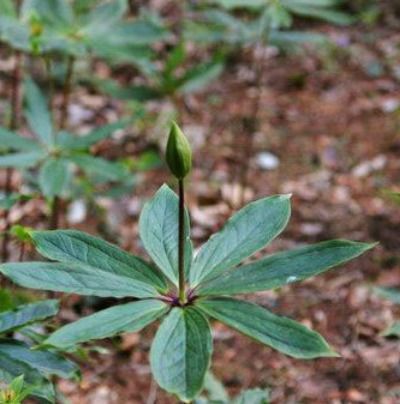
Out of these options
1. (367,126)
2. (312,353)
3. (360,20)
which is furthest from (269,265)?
(360,20)

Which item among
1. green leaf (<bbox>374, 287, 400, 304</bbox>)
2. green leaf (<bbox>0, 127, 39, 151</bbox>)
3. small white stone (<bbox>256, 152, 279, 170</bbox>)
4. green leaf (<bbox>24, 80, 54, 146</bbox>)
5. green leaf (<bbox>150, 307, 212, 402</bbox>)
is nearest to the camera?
green leaf (<bbox>150, 307, 212, 402</bbox>)

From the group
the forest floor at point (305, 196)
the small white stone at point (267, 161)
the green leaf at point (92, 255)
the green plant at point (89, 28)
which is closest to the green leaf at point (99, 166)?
the green plant at point (89, 28)

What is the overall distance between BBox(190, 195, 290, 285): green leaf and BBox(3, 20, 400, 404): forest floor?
0.94 m

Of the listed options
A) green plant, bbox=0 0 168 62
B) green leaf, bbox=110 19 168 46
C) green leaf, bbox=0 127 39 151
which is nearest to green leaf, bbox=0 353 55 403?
green leaf, bbox=0 127 39 151

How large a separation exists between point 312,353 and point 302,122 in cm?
266

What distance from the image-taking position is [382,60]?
4.00 meters

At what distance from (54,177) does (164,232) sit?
2.62 feet

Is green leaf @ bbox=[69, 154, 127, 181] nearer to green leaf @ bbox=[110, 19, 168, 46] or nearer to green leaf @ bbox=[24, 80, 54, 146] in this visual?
green leaf @ bbox=[24, 80, 54, 146]

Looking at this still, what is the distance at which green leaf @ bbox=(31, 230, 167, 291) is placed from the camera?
1.12m

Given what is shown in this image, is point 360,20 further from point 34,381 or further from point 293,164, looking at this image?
point 34,381

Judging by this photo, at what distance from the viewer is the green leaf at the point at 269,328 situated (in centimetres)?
99

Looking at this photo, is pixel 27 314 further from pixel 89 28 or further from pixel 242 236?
pixel 89 28

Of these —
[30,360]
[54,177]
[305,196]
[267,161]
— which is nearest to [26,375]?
[30,360]

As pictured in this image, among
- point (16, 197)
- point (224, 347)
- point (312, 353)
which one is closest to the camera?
point (312, 353)
